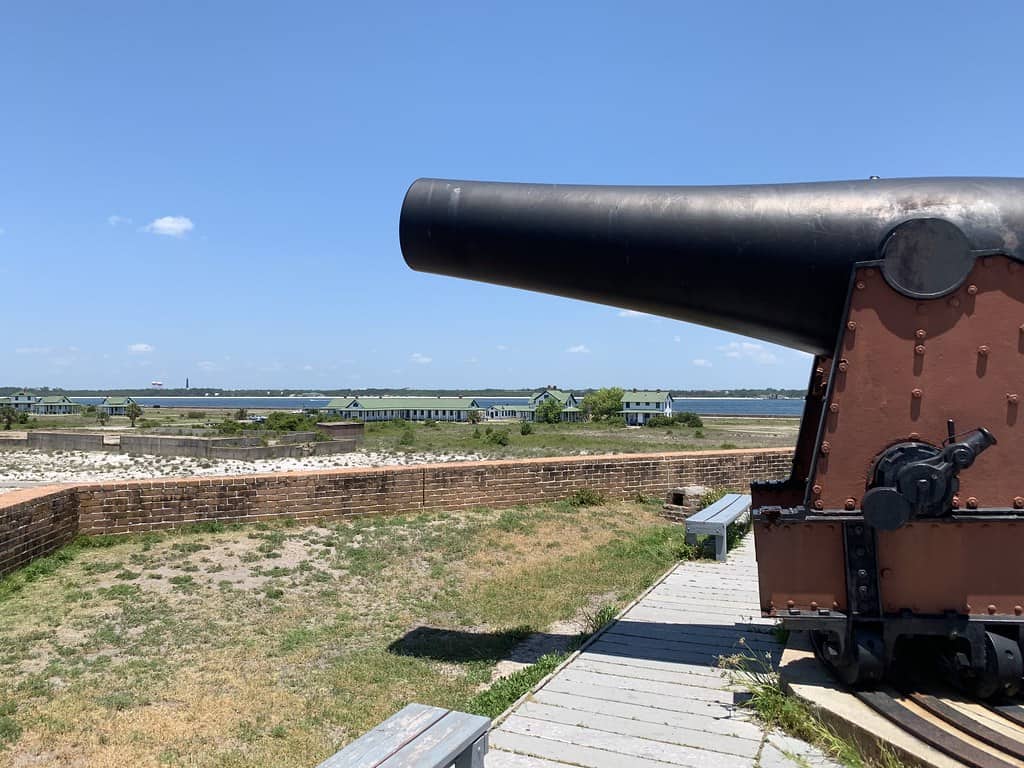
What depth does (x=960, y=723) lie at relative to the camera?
236cm

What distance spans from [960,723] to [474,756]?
4.98 feet

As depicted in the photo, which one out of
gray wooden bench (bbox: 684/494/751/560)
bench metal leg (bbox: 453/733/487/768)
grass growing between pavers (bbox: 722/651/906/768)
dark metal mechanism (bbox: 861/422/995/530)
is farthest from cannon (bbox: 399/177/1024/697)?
gray wooden bench (bbox: 684/494/751/560)

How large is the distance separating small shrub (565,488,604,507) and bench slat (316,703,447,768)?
22.8ft

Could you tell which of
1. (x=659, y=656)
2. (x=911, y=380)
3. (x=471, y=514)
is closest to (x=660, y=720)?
(x=659, y=656)

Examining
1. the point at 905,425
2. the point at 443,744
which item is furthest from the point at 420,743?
the point at 905,425

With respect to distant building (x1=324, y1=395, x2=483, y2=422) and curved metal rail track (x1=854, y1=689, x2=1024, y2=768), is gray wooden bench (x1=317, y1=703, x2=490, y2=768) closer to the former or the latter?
curved metal rail track (x1=854, y1=689, x2=1024, y2=768)

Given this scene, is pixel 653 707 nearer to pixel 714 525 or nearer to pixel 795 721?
pixel 795 721

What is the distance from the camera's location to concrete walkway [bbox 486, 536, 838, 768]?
2533 mm

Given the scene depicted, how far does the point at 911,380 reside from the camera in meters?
2.59

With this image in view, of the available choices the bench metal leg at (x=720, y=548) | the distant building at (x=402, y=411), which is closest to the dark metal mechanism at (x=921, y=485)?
the bench metal leg at (x=720, y=548)

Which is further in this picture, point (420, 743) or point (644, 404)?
point (644, 404)

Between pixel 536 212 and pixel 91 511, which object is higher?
pixel 536 212

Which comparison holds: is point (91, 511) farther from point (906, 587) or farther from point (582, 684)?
point (906, 587)

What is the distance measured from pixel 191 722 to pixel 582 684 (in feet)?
5.64
